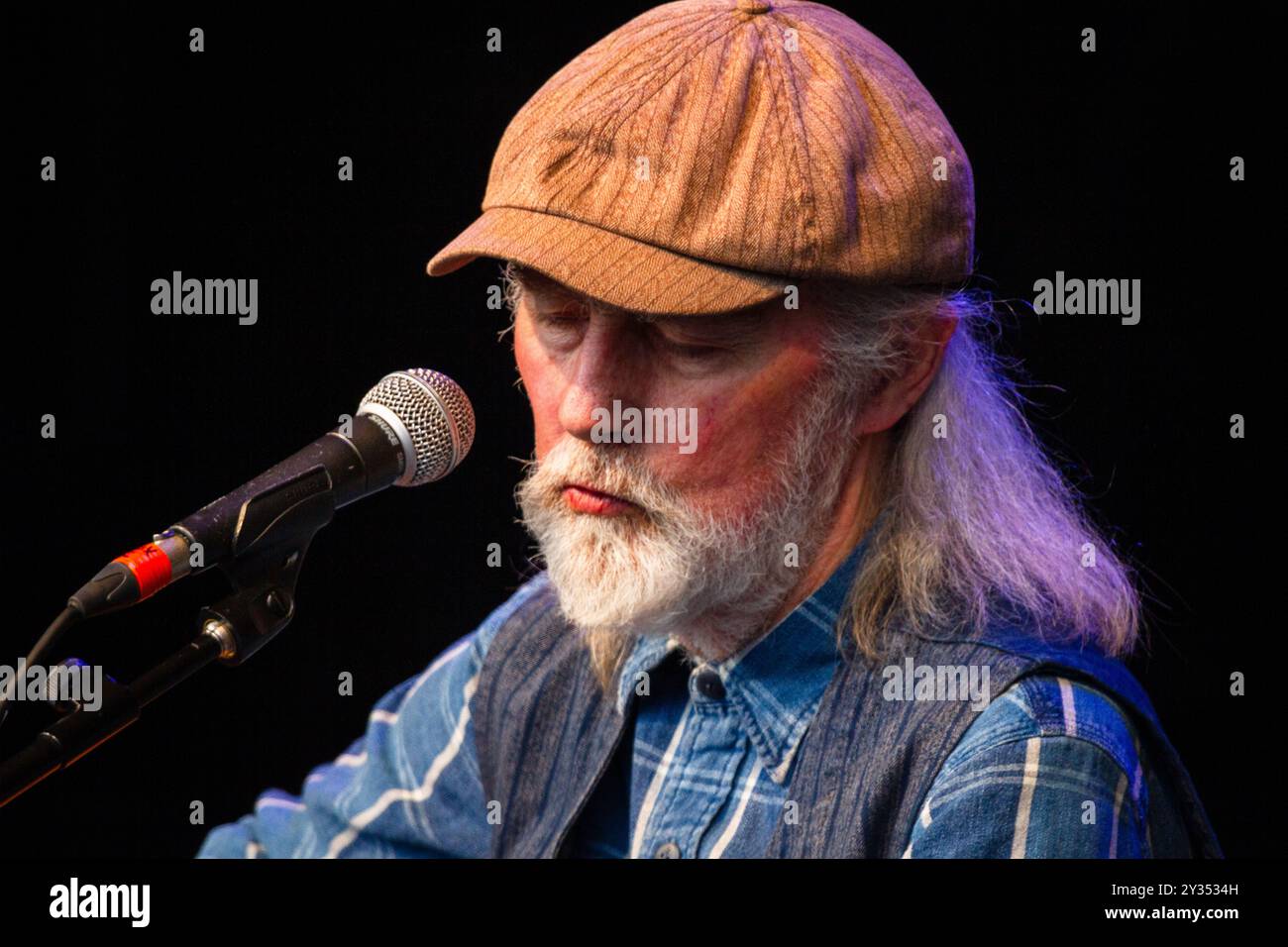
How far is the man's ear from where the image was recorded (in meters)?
1.85

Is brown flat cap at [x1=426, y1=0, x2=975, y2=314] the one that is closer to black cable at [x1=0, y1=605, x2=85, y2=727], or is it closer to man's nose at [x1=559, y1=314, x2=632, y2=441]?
man's nose at [x1=559, y1=314, x2=632, y2=441]

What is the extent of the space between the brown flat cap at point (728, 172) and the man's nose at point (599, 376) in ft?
0.28

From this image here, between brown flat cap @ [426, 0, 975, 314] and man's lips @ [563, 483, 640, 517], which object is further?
man's lips @ [563, 483, 640, 517]

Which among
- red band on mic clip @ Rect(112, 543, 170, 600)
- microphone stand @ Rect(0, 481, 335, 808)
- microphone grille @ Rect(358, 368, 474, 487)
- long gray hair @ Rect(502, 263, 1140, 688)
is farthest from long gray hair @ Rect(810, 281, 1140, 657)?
red band on mic clip @ Rect(112, 543, 170, 600)

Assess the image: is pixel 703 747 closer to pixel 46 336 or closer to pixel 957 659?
pixel 957 659

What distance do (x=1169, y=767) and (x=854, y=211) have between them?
73cm

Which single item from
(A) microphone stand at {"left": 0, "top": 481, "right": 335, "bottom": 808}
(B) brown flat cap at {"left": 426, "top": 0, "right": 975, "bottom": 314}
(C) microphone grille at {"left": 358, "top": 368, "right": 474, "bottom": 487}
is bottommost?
(A) microphone stand at {"left": 0, "top": 481, "right": 335, "bottom": 808}

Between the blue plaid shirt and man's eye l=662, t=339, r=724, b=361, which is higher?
man's eye l=662, t=339, r=724, b=361

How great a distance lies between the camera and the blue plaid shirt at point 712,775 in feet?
5.30

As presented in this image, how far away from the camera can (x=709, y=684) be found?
1932 millimetres

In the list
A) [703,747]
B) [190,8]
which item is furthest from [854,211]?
[190,8]

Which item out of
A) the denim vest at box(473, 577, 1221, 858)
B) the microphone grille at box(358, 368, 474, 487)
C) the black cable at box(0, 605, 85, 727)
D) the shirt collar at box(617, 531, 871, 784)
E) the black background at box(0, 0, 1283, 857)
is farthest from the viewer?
the black background at box(0, 0, 1283, 857)

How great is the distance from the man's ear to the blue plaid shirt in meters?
0.18
